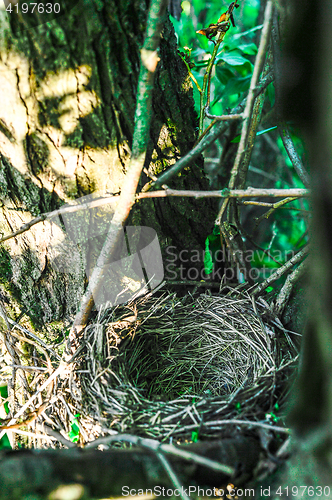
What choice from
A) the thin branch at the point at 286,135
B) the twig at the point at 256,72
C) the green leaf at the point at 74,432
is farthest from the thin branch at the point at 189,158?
the green leaf at the point at 74,432

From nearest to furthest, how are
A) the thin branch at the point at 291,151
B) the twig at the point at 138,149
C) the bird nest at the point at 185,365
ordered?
the twig at the point at 138,149 < the bird nest at the point at 185,365 < the thin branch at the point at 291,151

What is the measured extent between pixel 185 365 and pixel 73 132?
93cm

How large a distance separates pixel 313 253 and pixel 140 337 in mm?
785

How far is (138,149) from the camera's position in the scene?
806 mm

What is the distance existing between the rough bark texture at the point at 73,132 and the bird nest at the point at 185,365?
0.77ft

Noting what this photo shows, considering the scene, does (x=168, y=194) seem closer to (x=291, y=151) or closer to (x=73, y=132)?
(x=73, y=132)

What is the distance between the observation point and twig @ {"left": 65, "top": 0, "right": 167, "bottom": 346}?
695 mm

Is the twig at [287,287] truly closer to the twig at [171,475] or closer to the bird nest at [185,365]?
the bird nest at [185,365]

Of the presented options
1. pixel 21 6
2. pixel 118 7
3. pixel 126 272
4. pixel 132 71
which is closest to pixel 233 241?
pixel 126 272

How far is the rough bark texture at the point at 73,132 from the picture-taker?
75 centimetres

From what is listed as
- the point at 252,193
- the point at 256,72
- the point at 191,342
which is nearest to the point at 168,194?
the point at 252,193

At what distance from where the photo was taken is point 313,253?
48cm

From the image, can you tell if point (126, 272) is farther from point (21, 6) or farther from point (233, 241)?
point (21, 6)

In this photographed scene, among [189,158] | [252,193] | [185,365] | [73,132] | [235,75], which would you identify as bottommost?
[185,365]
